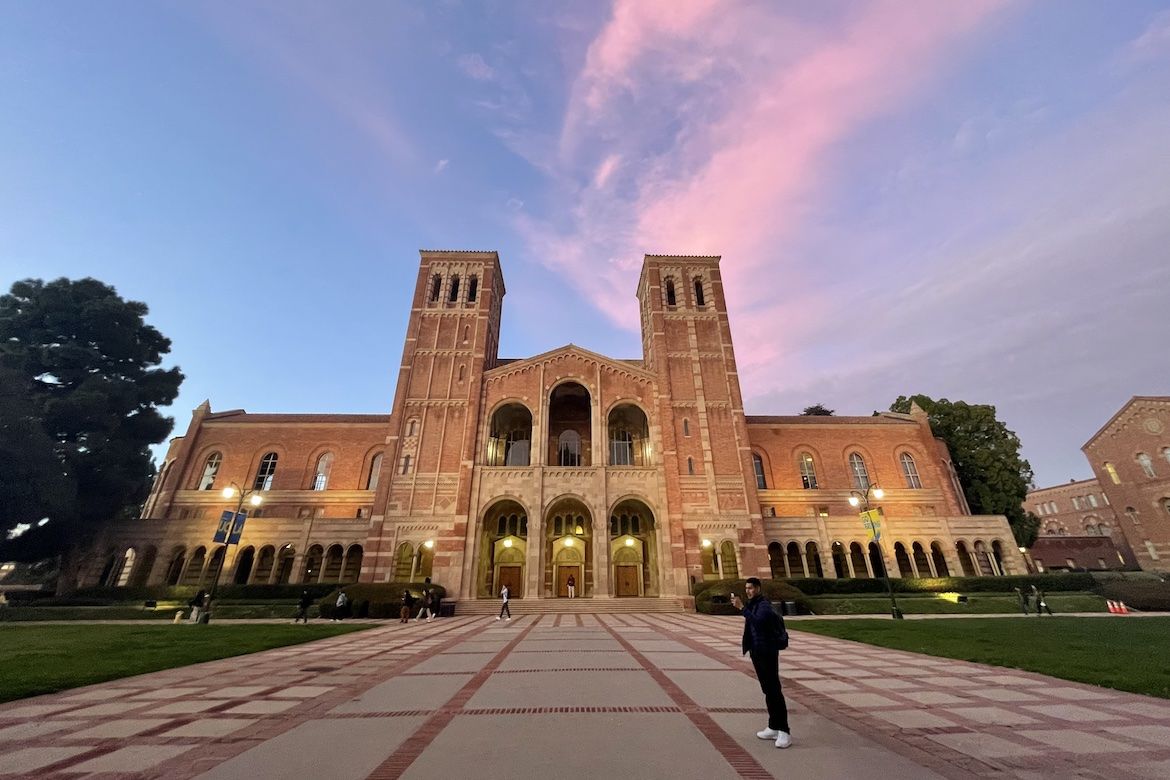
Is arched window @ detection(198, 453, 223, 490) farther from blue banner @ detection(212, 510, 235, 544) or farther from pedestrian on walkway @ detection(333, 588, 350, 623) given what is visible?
blue banner @ detection(212, 510, 235, 544)

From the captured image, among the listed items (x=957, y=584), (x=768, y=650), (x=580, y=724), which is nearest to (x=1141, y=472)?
(x=957, y=584)

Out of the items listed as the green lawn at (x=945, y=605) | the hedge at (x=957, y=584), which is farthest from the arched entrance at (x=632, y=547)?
the green lawn at (x=945, y=605)

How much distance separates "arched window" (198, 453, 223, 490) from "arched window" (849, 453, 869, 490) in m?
50.8

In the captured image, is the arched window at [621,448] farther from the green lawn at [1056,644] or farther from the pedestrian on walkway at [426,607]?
the green lawn at [1056,644]

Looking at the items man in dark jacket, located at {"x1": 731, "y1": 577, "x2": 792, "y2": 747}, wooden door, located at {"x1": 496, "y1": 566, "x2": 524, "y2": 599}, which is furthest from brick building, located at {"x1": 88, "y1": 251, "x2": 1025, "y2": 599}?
man in dark jacket, located at {"x1": 731, "y1": 577, "x2": 792, "y2": 747}

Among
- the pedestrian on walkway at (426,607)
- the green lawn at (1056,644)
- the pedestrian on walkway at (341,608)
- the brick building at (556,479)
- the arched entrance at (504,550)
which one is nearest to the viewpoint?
the green lawn at (1056,644)

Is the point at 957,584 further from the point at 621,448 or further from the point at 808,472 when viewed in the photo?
the point at 621,448

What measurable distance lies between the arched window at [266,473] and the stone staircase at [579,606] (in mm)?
20923

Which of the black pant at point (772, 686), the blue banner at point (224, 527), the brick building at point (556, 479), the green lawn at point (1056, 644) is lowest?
the green lawn at point (1056, 644)

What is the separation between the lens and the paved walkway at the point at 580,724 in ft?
11.8

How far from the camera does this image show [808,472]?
124ft

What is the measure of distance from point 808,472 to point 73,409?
5020cm

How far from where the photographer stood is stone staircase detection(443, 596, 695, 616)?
24531 millimetres

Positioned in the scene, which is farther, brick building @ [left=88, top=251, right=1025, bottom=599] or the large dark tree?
brick building @ [left=88, top=251, right=1025, bottom=599]
